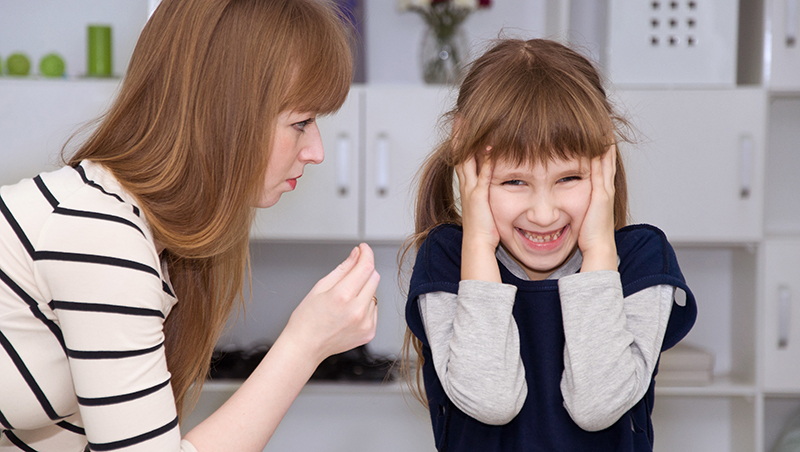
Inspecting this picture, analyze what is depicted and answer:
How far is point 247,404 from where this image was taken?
0.81m

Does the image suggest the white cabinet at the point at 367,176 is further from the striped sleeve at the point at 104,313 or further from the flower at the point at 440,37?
the striped sleeve at the point at 104,313

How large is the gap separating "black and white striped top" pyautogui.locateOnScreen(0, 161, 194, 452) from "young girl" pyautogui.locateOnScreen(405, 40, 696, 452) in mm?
330

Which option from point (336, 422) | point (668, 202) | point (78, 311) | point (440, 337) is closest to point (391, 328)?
point (336, 422)

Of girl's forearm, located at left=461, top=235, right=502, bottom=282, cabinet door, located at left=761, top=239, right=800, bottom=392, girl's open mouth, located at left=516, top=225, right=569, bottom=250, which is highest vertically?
girl's open mouth, located at left=516, top=225, right=569, bottom=250

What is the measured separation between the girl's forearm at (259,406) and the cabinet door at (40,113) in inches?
48.5

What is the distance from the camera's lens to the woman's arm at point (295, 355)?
31.6 inches

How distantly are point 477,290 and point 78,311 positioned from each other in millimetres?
451

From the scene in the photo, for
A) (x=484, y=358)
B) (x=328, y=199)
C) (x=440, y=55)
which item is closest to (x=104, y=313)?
(x=484, y=358)

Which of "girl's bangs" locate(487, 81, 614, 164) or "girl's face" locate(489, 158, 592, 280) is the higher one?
"girl's bangs" locate(487, 81, 614, 164)

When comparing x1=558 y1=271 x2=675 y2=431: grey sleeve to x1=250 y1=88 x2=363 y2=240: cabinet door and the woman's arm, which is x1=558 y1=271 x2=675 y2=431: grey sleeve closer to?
the woman's arm

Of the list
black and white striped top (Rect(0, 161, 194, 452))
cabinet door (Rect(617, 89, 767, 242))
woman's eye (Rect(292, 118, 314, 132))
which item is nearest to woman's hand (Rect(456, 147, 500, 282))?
woman's eye (Rect(292, 118, 314, 132))

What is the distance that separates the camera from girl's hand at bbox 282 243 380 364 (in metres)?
0.84

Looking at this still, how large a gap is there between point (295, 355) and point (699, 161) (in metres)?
1.36

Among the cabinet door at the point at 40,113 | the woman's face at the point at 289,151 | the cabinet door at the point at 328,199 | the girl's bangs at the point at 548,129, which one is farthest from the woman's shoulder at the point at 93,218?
the cabinet door at the point at 40,113
